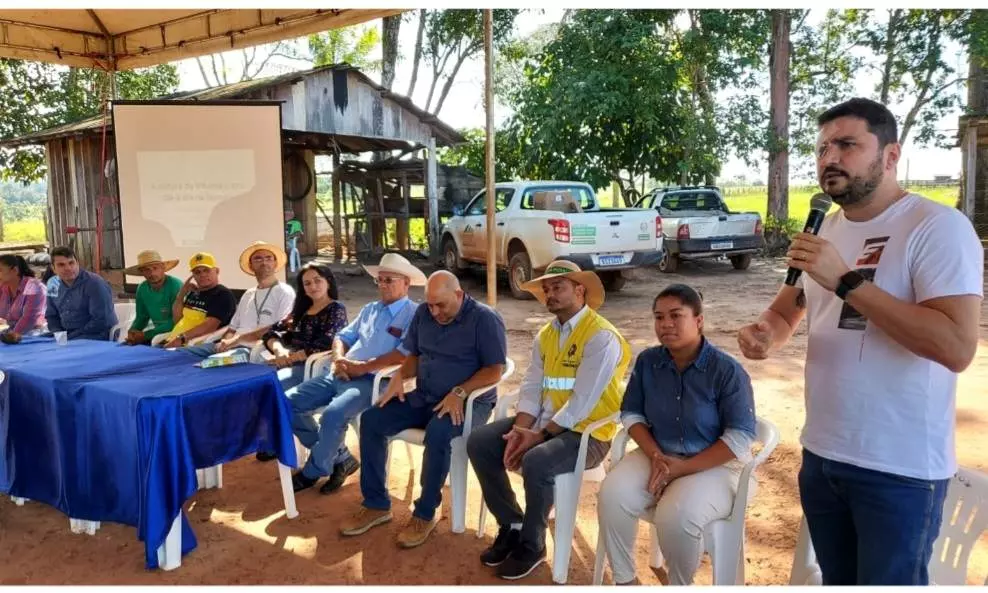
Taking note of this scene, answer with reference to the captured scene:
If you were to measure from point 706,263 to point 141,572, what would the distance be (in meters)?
12.6

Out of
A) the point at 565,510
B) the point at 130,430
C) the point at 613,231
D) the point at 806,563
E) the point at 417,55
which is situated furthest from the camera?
the point at 417,55

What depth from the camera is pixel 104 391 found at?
10.3ft

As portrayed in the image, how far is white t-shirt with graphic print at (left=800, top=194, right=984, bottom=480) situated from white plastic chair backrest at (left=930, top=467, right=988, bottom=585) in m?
0.67

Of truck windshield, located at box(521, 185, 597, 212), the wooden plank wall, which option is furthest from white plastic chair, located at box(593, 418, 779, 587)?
the wooden plank wall

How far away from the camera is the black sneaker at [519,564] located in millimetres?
2984

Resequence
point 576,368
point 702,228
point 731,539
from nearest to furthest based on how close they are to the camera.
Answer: point 731,539 → point 576,368 → point 702,228

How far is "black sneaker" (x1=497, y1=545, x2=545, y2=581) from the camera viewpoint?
298 cm

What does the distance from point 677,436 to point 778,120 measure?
14.1m

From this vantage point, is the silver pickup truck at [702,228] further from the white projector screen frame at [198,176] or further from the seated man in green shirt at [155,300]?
the seated man in green shirt at [155,300]

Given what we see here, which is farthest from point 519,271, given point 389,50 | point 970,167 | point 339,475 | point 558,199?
point 389,50

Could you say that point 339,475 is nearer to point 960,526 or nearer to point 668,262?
point 960,526

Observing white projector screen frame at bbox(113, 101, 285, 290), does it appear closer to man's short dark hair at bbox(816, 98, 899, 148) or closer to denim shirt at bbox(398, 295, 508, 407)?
denim shirt at bbox(398, 295, 508, 407)

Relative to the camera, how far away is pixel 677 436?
271 centimetres

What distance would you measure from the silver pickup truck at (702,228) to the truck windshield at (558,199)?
6.41 ft
